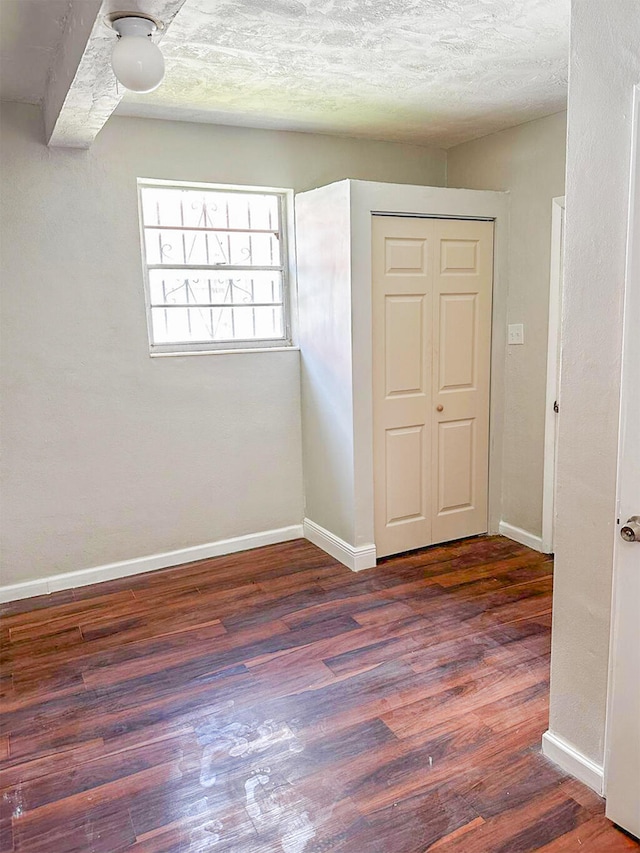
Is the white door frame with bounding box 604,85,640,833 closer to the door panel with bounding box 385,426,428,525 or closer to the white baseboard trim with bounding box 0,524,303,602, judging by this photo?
the door panel with bounding box 385,426,428,525

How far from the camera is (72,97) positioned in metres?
2.31

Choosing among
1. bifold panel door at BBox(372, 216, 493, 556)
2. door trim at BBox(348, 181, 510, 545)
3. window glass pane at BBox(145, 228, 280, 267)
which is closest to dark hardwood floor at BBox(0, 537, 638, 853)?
bifold panel door at BBox(372, 216, 493, 556)

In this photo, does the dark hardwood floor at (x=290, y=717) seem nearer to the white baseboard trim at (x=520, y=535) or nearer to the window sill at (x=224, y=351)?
the white baseboard trim at (x=520, y=535)

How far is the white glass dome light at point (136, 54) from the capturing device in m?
1.64

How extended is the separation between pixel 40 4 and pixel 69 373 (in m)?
1.69

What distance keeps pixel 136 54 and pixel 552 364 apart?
2.65 m

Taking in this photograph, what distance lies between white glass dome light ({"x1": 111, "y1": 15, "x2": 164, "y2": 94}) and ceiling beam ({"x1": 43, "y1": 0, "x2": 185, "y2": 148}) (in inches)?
1.7

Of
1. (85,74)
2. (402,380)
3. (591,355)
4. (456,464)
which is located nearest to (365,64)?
(85,74)

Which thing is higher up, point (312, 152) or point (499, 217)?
point (312, 152)

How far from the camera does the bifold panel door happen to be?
341 cm

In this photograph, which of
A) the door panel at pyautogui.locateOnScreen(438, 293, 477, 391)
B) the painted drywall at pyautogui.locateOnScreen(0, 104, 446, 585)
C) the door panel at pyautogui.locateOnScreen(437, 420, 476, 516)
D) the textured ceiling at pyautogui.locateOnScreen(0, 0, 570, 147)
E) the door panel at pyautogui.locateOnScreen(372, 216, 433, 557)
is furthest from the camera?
the door panel at pyautogui.locateOnScreen(437, 420, 476, 516)

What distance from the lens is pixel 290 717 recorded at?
2.26 metres

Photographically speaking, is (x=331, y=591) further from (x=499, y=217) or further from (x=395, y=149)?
(x=395, y=149)

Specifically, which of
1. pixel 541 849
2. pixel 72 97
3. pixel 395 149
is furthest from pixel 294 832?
pixel 395 149
